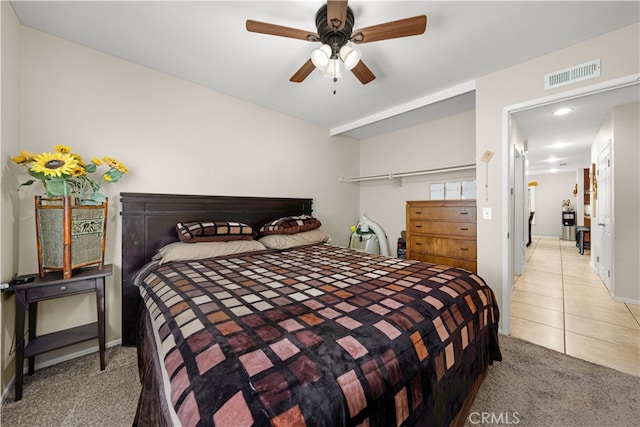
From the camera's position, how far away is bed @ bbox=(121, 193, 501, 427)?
672 mm

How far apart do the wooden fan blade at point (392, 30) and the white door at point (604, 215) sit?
3831 millimetres

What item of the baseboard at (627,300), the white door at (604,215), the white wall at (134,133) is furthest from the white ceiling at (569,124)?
the white wall at (134,133)

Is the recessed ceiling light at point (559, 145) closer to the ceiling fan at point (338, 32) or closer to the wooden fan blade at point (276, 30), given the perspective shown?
the ceiling fan at point (338, 32)

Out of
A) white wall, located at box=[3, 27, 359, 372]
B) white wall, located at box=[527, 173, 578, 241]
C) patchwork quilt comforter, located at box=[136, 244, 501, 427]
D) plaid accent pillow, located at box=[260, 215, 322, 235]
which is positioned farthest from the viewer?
white wall, located at box=[527, 173, 578, 241]

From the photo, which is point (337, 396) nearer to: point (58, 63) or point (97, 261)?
point (97, 261)

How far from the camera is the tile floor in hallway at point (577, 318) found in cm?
205

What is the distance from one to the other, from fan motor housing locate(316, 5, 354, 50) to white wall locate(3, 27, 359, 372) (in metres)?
1.70

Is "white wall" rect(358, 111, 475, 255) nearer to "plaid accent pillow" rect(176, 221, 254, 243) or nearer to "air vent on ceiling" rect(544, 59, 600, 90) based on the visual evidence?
"air vent on ceiling" rect(544, 59, 600, 90)

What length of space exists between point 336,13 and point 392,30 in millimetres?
411

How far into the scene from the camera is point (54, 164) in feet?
5.34

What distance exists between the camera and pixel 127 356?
202 centimetres

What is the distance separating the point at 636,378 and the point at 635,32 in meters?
2.51

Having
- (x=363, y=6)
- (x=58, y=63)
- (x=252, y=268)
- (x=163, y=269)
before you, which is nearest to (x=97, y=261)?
(x=163, y=269)

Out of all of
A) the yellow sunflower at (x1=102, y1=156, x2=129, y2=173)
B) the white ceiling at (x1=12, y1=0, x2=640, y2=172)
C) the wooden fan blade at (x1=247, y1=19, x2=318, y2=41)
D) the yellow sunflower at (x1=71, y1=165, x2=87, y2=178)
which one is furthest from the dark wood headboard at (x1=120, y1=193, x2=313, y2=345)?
the wooden fan blade at (x1=247, y1=19, x2=318, y2=41)
